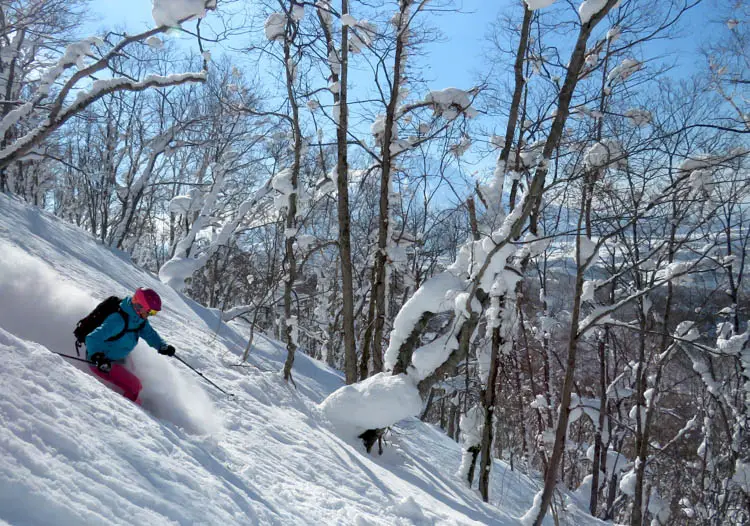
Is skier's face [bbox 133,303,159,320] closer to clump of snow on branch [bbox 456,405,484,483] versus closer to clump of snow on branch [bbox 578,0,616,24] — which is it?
clump of snow on branch [bbox 578,0,616,24]

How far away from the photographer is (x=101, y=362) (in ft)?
15.1

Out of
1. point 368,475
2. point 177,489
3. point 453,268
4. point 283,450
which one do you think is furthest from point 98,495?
point 453,268

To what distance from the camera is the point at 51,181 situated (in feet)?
80.4

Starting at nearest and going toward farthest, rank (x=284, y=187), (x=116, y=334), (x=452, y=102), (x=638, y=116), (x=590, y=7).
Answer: (x=116, y=334)
(x=590, y=7)
(x=638, y=116)
(x=452, y=102)
(x=284, y=187)

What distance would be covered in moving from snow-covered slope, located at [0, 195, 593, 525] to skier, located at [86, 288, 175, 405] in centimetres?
27

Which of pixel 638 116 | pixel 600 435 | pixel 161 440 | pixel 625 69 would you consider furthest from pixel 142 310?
pixel 600 435

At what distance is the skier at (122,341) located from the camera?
4.64 meters

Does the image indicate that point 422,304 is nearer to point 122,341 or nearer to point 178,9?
point 122,341

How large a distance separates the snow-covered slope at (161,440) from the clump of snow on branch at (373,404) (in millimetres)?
303

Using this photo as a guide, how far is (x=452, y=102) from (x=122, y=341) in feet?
18.2

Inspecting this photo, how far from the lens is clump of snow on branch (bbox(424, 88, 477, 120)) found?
7508 millimetres

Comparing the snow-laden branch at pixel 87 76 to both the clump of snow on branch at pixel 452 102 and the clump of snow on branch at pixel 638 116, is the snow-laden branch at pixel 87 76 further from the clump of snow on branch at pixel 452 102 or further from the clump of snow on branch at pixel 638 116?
the clump of snow on branch at pixel 638 116

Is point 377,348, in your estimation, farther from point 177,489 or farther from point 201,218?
point 201,218

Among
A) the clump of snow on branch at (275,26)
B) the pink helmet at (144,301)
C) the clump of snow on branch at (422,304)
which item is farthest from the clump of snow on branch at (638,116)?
the pink helmet at (144,301)
